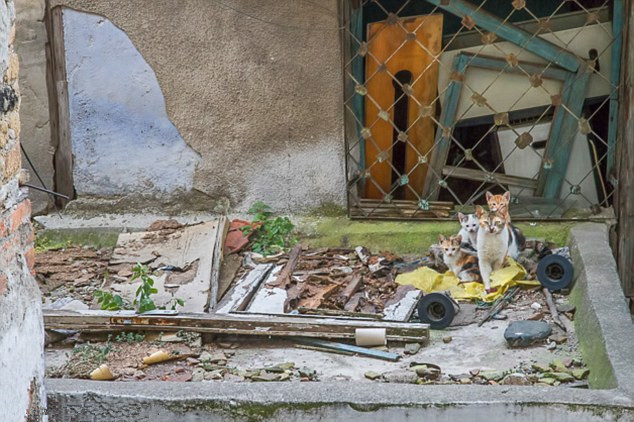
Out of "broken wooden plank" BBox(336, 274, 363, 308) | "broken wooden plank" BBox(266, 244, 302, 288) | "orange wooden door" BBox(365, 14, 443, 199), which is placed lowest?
"broken wooden plank" BBox(336, 274, 363, 308)

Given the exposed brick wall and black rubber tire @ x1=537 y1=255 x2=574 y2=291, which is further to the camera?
black rubber tire @ x1=537 y1=255 x2=574 y2=291

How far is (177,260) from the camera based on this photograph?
802 centimetres

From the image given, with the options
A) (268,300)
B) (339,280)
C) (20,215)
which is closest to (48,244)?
(268,300)

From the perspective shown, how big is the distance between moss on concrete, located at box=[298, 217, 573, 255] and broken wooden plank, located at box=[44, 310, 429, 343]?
1.48 metres

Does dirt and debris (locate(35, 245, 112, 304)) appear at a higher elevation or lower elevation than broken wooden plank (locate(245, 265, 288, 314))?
higher

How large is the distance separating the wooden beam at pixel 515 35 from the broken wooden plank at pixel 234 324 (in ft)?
8.74

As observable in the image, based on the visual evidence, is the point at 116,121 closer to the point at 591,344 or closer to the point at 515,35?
the point at 515,35

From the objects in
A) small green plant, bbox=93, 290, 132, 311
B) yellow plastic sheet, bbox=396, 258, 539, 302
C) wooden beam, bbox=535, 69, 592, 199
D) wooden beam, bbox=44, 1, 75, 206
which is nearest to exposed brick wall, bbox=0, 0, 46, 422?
small green plant, bbox=93, 290, 132, 311

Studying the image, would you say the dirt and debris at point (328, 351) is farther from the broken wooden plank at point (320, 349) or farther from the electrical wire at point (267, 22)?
the electrical wire at point (267, 22)

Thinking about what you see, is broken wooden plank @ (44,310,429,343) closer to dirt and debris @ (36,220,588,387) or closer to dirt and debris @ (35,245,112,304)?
dirt and debris @ (36,220,588,387)

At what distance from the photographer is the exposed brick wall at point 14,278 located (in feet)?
15.9

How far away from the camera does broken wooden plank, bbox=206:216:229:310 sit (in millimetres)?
7486

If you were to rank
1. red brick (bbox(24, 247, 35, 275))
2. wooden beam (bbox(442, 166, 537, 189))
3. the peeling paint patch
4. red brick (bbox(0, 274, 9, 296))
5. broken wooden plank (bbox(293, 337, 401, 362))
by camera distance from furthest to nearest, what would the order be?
wooden beam (bbox(442, 166, 537, 189)) → the peeling paint patch → broken wooden plank (bbox(293, 337, 401, 362)) → red brick (bbox(24, 247, 35, 275)) → red brick (bbox(0, 274, 9, 296))

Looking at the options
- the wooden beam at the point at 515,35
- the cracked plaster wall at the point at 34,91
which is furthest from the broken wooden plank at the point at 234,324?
the wooden beam at the point at 515,35
